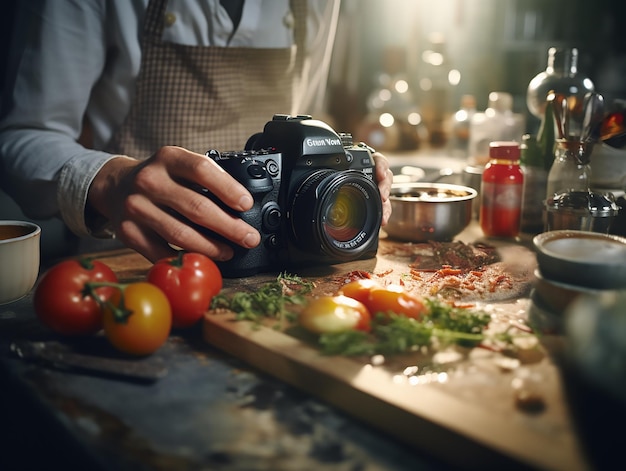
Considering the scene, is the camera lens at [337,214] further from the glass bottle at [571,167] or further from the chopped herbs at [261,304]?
the glass bottle at [571,167]

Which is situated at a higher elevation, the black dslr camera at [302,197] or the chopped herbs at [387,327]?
the black dslr camera at [302,197]

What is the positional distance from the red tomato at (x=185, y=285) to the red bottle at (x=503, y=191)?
0.76 meters

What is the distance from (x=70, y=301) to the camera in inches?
35.0

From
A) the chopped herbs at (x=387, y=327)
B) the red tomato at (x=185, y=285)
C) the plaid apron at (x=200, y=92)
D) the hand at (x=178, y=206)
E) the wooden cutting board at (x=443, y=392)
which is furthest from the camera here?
the plaid apron at (x=200, y=92)

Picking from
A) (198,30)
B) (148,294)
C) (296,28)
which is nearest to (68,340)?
(148,294)

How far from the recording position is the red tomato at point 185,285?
0.95 metres

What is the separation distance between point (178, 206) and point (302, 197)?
22 centimetres

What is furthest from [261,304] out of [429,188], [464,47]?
[464,47]

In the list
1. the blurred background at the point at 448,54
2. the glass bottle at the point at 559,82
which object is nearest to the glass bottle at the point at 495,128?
the glass bottle at the point at 559,82

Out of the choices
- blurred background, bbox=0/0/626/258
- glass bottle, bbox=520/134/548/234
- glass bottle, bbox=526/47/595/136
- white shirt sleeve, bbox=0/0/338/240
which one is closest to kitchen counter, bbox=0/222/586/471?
white shirt sleeve, bbox=0/0/338/240

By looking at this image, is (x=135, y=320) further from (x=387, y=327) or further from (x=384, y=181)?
(x=384, y=181)

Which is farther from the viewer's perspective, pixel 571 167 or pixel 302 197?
pixel 571 167

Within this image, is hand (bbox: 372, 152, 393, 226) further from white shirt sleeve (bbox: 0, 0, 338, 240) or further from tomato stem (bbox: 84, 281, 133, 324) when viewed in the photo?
tomato stem (bbox: 84, 281, 133, 324)

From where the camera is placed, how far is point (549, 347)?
87 cm
